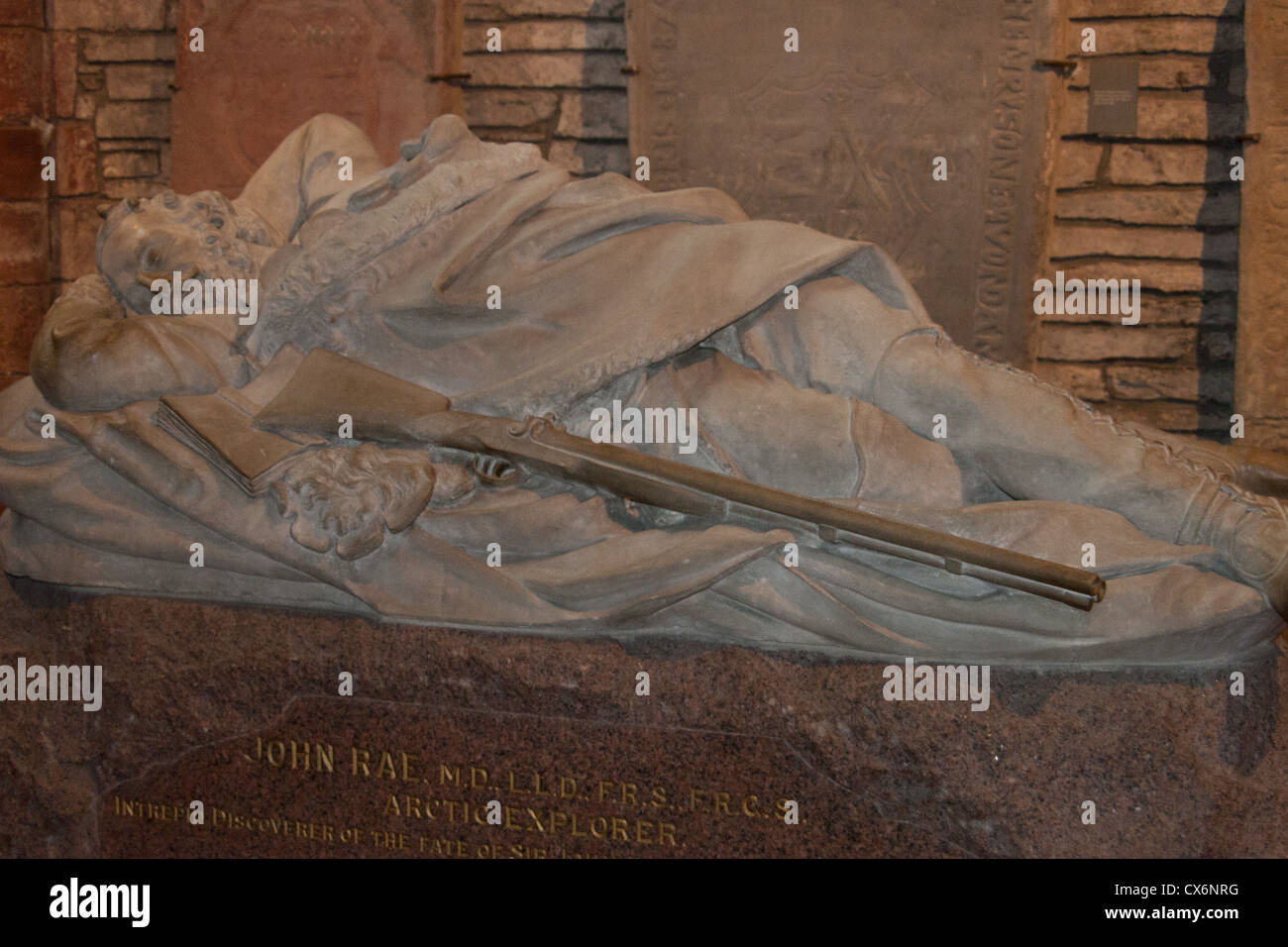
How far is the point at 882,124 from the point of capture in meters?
4.46

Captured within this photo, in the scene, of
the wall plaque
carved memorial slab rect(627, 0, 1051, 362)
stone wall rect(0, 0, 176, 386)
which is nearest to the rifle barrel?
carved memorial slab rect(627, 0, 1051, 362)

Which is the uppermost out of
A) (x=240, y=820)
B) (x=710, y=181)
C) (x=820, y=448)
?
(x=710, y=181)

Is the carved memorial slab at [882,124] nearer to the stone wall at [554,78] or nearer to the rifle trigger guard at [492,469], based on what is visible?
the stone wall at [554,78]

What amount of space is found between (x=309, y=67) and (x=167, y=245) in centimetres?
252

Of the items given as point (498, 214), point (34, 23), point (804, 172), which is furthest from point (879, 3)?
point (34, 23)

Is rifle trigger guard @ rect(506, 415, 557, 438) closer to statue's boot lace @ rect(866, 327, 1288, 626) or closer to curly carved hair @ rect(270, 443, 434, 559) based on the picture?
curly carved hair @ rect(270, 443, 434, 559)

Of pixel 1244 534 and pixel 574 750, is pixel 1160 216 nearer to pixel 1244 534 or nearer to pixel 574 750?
pixel 1244 534

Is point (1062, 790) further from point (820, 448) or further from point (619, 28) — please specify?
point (619, 28)

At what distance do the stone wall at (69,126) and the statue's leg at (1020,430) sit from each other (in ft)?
12.8

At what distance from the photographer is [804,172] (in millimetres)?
4566

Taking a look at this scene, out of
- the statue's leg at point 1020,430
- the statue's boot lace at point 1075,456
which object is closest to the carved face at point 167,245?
the statue's leg at point 1020,430

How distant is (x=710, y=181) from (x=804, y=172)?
0.33 metres

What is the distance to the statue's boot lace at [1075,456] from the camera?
84.4 inches

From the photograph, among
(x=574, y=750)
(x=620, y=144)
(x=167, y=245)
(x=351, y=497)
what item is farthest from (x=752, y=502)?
(x=620, y=144)
